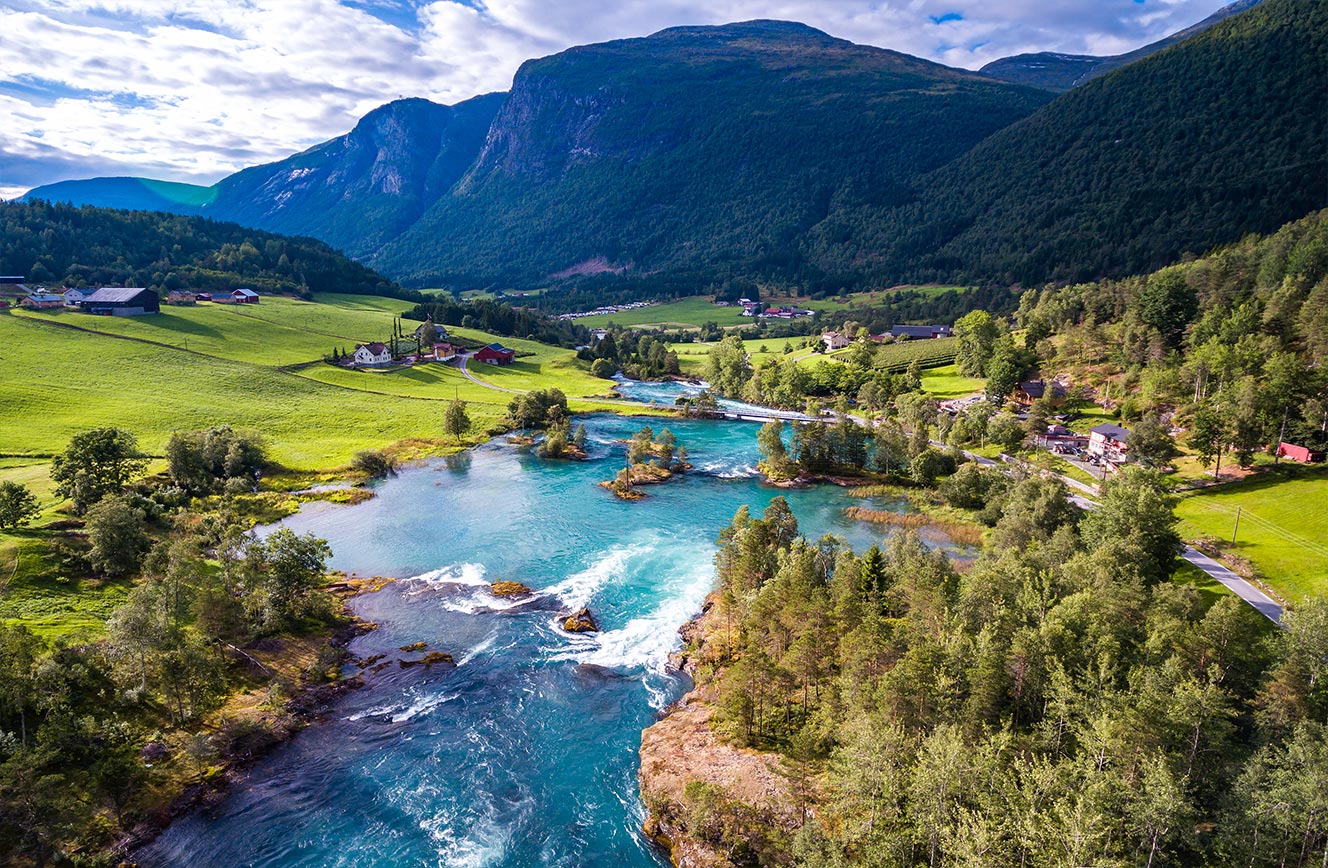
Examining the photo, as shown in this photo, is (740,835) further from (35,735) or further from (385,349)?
(385,349)

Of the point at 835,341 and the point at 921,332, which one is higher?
the point at 921,332

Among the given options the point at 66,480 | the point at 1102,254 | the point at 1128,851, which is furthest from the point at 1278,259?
the point at 66,480

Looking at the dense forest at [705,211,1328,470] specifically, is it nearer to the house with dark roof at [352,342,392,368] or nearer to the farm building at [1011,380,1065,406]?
the farm building at [1011,380,1065,406]

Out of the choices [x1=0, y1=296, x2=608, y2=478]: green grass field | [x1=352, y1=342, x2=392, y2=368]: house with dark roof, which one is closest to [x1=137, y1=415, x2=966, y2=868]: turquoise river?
[x1=0, y1=296, x2=608, y2=478]: green grass field

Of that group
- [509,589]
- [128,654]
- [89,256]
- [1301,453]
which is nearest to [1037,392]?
[1301,453]

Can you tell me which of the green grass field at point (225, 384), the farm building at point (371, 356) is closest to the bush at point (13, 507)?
the green grass field at point (225, 384)

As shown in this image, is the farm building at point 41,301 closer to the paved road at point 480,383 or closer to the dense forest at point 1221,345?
the paved road at point 480,383

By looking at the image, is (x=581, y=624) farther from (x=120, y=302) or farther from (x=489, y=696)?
(x=120, y=302)
